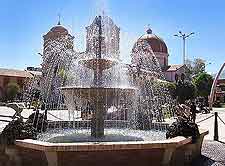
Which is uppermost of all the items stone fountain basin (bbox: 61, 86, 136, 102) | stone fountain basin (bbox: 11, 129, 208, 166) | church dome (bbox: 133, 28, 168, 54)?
church dome (bbox: 133, 28, 168, 54)

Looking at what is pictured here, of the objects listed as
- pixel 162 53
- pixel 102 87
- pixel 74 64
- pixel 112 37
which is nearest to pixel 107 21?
pixel 112 37

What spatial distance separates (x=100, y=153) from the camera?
586 cm

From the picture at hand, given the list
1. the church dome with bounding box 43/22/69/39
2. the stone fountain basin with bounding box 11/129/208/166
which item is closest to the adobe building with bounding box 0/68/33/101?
the church dome with bounding box 43/22/69/39

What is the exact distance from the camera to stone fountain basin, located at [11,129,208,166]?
18.7 ft

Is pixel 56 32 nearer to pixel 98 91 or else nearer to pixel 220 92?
pixel 220 92

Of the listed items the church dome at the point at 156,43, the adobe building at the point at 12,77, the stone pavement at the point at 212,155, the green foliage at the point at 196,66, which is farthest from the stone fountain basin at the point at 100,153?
the green foliage at the point at 196,66

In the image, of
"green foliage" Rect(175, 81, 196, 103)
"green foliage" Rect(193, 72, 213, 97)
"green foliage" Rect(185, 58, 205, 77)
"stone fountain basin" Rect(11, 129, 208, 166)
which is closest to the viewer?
"stone fountain basin" Rect(11, 129, 208, 166)

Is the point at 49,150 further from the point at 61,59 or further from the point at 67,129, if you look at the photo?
the point at 61,59

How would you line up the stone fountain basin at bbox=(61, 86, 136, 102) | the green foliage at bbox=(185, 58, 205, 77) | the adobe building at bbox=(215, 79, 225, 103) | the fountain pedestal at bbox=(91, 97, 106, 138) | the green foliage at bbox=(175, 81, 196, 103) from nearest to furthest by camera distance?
the stone fountain basin at bbox=(61, 86, 136, 102), the fountain pedestal at bbox=(91, 97, 106, 138), the green foliage at bbox=(175, 81, 196, 103), the adobe building at bbox=(215, 79, 225, 103), the green foliage at bbox=(185, 58, 205, 77)

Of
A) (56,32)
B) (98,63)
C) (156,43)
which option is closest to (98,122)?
(98,63)

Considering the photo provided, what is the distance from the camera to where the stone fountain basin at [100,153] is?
18.7ft

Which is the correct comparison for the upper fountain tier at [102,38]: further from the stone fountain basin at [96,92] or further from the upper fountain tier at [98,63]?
the stone fountain basin at [96,92]

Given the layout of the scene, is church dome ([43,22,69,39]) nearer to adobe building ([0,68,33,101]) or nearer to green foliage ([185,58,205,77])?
adobe building ([0,68,33,101])

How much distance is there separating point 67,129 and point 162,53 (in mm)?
46767
